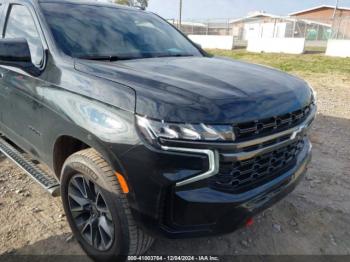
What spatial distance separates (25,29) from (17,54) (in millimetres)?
528

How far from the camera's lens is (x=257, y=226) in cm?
289

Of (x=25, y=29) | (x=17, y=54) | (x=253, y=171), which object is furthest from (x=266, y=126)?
(x=25, y=29)

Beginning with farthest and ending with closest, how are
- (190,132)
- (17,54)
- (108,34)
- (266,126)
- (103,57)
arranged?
(108,34) → (103,57) → (17,54) → (266,126) → (190,132)

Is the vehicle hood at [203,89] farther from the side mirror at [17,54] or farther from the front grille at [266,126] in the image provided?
the side mirror at [17,54]

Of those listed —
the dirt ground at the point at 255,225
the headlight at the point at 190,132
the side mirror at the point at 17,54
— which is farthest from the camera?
the dirt ground at the point at 255,225

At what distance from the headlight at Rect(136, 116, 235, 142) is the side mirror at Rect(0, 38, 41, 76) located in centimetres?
130

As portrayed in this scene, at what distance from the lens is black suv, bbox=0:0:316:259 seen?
1.80 meters

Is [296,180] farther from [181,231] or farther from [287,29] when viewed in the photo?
[287,29]

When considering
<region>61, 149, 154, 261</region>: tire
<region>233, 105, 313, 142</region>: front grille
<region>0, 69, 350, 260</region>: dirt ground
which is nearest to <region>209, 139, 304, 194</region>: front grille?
<region>233, 105, 313, 142</region>: front grille

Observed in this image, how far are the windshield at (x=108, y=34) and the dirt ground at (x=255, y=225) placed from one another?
4.83 ft

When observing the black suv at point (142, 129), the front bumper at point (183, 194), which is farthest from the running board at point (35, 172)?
the front bumper at point (183, 194)

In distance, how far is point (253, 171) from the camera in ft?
6.63

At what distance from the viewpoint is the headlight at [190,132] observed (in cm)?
178

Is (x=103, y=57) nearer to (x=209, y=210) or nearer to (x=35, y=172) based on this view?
(x=35, y=172)
